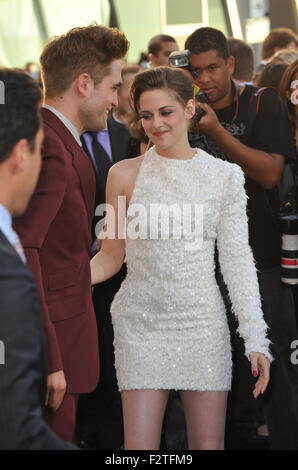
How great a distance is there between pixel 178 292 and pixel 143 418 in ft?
1.56

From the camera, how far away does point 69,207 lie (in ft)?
8.31

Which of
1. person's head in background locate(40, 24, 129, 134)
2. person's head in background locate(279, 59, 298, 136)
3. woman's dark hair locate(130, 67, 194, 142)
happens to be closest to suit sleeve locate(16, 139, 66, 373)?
person's head in background locate(40, 24, 129, 134)

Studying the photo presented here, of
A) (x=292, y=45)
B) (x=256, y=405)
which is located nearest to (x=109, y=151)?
(x=256, y=405)

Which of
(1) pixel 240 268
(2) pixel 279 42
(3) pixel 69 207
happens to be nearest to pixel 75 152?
(3) pixel 69 207

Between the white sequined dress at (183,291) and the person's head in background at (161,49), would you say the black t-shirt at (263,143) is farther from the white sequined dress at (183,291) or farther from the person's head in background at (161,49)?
the person's head in background at (161,49)

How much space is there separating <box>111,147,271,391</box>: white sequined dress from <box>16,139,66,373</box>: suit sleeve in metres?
0.51

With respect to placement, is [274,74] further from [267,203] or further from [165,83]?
[165,83]

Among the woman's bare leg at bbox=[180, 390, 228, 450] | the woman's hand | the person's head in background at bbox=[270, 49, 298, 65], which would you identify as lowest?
the woman's bare leg at bbox=[180, 390, 228, 450]

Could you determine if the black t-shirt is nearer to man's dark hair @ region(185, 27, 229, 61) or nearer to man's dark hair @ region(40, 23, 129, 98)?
man's dark hair @ region(185, 27, 229, 61)

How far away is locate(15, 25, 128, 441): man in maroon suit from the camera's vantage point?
233cm

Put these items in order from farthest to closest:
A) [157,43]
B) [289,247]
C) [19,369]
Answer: [157,43] → [289,247] → [19,369]

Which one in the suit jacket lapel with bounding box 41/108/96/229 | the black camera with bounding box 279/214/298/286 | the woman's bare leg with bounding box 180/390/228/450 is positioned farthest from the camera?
the black camera with bounding box 279/214/298/286

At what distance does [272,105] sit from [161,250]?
123cm
